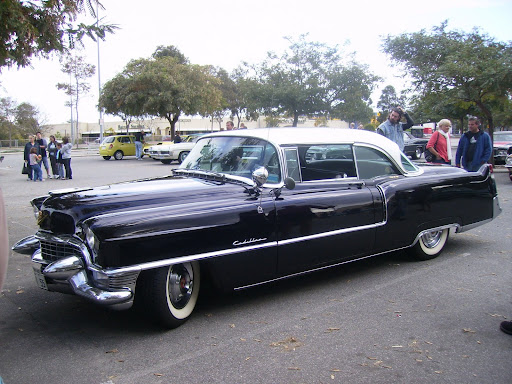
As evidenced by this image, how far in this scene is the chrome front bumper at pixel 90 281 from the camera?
10.9 feet

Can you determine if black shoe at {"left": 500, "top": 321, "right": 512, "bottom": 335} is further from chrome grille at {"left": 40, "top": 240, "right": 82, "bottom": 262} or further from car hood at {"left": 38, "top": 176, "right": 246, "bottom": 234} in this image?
chrome grille at {"left": 40, "top": 240, "right": 82, "bottom": 262}

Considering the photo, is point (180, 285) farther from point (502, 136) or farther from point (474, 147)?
point (502, 136)

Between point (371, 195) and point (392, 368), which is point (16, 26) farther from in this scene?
point (392, 368)

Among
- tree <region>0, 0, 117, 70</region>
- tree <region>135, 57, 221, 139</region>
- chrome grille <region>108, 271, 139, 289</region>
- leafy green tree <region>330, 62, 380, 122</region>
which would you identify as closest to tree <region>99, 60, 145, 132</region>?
tree <region>135, 57, 221, 139</region>

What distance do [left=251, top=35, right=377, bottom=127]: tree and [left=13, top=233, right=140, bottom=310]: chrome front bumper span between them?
28.8 meters

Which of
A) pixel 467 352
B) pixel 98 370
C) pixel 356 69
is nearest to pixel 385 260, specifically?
pixel 467 352

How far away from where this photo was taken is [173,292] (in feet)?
12.4

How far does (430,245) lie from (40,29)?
6.54 meters

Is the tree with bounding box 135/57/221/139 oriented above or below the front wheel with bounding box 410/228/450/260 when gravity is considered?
above

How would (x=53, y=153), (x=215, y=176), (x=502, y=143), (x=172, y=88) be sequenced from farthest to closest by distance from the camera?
1. (x=172, y=88)
2. (x=502, y=143)
3. (x=53, y=153)
4. (x=215, y=176)

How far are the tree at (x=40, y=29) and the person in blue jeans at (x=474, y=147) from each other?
6.86m

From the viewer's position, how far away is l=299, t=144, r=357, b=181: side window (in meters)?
4.76

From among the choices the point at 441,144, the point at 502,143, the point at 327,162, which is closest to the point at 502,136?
the point at 502,143

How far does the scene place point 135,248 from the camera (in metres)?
3.41
